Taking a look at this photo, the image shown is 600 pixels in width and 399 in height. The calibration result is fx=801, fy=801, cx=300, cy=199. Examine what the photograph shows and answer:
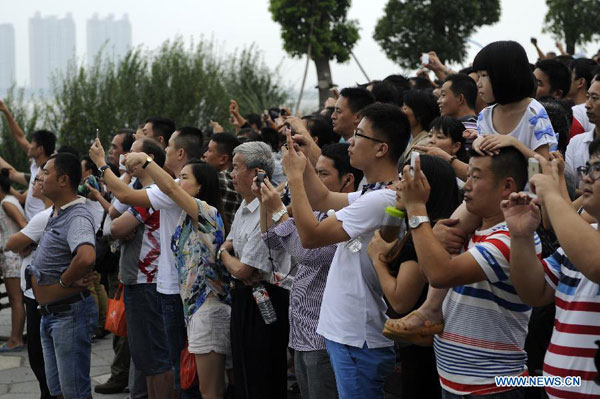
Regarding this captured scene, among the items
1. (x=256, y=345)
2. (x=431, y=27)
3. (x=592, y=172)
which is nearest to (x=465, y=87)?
(x=256, y=345)

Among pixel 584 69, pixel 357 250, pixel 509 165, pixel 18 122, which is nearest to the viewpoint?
pixel 509 165

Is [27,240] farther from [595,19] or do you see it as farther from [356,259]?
[595,19]

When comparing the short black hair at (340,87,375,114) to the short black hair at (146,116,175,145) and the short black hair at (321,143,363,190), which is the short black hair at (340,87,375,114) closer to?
the short black hair at (321,143,363,190)

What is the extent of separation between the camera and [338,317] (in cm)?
398

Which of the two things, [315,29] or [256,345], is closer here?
[256,345]

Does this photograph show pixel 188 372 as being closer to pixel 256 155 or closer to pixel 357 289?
pixel 256 155

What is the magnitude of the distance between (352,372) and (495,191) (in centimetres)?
123

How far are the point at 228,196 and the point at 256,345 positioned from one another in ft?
4.89

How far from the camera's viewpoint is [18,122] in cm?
2030

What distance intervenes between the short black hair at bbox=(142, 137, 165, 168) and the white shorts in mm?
1388

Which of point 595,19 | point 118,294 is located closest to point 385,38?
point 595,19

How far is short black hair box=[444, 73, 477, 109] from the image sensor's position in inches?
229

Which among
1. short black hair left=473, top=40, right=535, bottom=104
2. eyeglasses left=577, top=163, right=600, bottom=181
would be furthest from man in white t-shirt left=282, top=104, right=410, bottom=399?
eyeglasses left=577, top=163, right=600, bottom=181

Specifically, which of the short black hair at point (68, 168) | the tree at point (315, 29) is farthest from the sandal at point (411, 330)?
the tree at point (315, 29)
